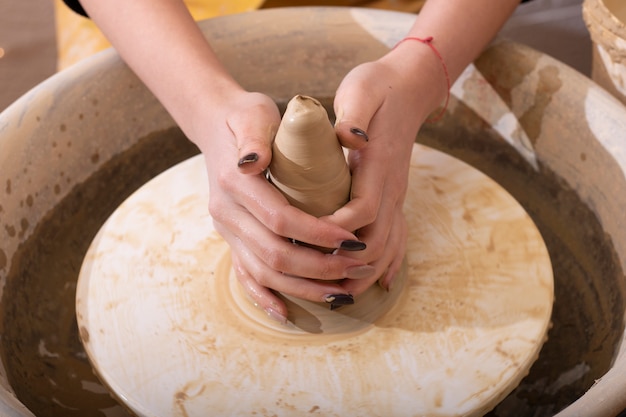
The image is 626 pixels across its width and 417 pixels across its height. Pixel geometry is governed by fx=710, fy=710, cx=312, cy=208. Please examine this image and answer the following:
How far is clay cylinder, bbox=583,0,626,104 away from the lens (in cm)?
124

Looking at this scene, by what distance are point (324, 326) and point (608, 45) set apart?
0.73 meters

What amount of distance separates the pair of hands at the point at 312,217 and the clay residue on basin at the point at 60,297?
42 cm

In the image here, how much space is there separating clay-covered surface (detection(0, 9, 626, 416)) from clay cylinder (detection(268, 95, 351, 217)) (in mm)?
479

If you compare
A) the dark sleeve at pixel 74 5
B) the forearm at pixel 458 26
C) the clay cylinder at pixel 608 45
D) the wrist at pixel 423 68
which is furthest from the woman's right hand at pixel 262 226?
the dark sleeve at pixel 74 5

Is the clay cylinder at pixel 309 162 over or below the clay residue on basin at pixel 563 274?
over

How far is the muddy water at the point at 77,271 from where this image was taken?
1.19m

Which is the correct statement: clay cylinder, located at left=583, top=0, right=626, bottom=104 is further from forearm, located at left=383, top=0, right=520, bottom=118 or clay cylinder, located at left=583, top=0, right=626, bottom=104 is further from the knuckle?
the knuckle

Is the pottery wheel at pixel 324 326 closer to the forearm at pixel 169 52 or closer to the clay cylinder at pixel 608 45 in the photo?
the forearm at pixel 169 52

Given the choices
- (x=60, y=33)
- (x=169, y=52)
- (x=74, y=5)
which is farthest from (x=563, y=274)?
(x=60, y=33)

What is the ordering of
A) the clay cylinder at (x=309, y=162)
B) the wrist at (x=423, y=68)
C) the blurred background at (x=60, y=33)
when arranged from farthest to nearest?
the blurred background at (x=60, y=33) → the wrist at (x=423, y=68) → the clay cylinder at (x=309, y=162)

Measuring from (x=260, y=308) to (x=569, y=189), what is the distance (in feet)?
2.25

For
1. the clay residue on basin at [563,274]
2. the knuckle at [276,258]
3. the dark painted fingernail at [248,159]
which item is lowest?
the clay residue on basin at [563,274]

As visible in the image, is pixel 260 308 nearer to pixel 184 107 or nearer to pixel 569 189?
pixel 184 107

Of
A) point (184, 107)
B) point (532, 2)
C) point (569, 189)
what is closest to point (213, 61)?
point (184, 107)
